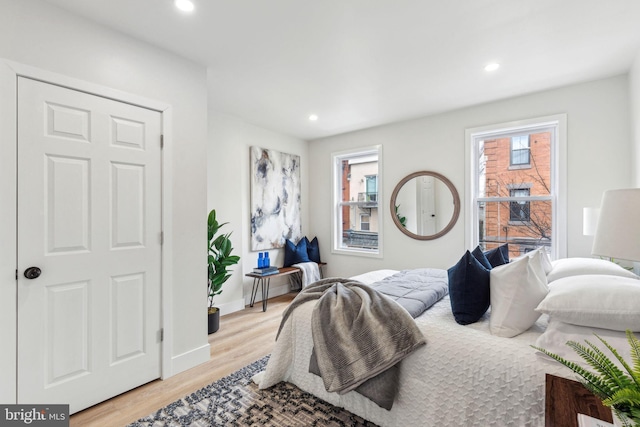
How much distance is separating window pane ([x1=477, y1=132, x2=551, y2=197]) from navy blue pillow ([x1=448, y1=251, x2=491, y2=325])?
2114 mm

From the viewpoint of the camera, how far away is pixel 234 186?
412cm

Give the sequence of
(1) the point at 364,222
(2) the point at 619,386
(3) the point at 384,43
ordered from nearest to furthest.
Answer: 1. (2) the point at 619,386
2. (3) the point at 384,43
3. (1) the point at 364,222

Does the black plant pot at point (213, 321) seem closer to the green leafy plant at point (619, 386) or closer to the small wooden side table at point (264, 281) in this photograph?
the small wooden side table at point (264, 281)

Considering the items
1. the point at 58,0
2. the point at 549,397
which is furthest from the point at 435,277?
the point at 58,0

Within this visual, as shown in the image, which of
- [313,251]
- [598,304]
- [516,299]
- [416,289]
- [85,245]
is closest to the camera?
[598,304]

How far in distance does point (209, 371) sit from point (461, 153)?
11.7 ft

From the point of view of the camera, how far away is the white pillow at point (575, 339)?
1390 millimetres

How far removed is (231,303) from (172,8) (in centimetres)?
325

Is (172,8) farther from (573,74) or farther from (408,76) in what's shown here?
(573,74)

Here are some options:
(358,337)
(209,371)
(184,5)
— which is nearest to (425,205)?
(358,337)

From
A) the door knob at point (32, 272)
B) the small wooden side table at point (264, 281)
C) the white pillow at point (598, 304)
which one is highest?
the door knob at point (32, 272)

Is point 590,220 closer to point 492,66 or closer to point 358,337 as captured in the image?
point 492,66

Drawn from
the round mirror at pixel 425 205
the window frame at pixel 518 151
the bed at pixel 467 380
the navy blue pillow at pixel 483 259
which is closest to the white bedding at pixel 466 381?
the bed at pixel 467 380

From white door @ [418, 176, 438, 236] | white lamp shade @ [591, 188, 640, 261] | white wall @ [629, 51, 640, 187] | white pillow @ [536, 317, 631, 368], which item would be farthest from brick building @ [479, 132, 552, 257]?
white lamp shade @ [591, 188, 640, 261]
